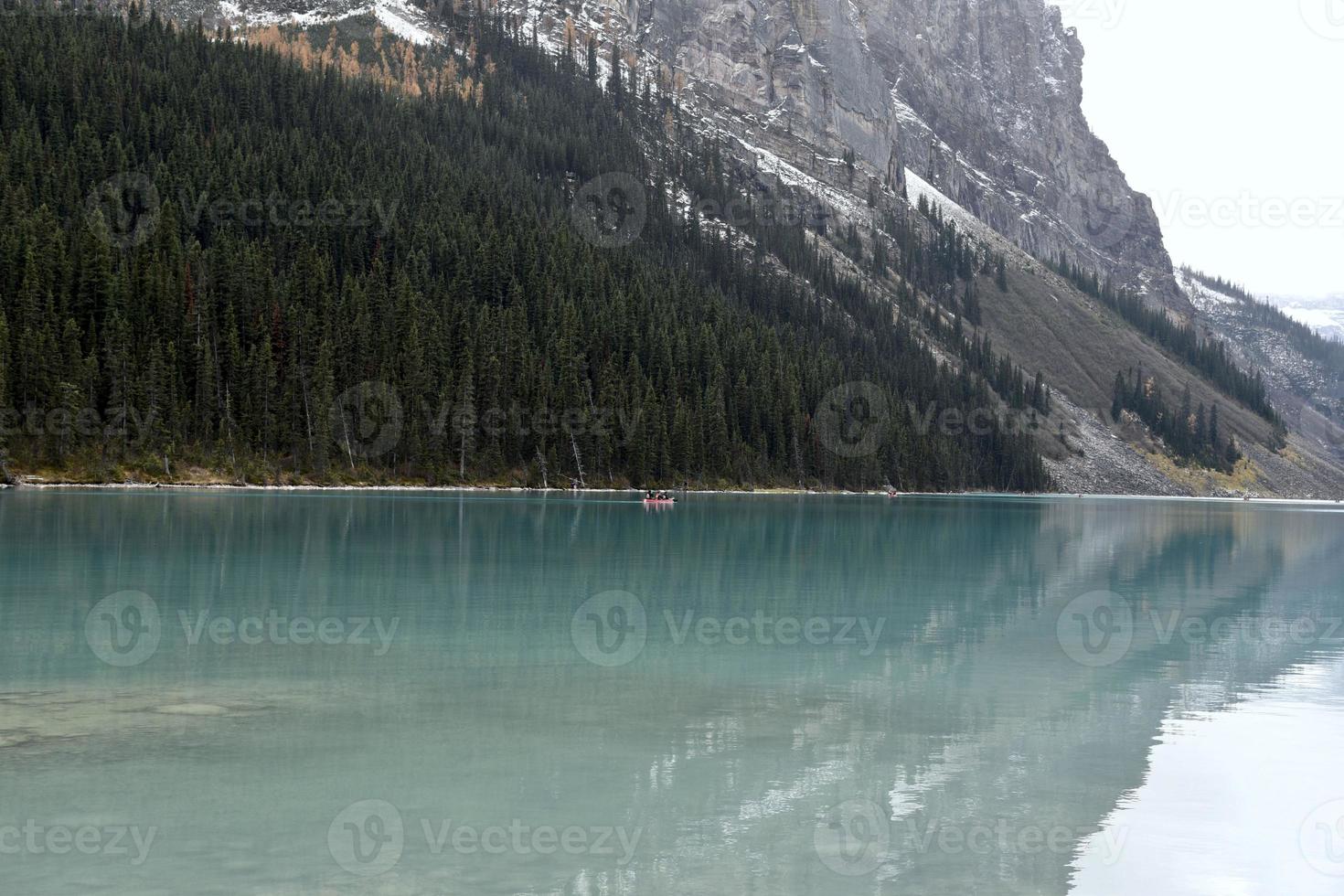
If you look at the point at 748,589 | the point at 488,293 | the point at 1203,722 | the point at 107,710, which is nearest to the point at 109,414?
the point at 488,293

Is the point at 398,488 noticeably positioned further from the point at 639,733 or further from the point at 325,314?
the point at 639,733

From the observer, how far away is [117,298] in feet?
350

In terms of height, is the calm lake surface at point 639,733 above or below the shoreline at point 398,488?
above

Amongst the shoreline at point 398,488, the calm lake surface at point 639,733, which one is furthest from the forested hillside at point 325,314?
the calm lake surface at point 639,733

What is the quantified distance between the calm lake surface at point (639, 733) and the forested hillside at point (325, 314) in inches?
2718

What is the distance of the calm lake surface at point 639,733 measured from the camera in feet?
40.2

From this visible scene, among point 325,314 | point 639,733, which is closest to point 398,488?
point 325,314

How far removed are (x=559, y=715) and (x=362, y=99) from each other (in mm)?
191037

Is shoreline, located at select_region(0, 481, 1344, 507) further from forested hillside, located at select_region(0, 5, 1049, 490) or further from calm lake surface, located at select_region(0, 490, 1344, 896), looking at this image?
calm lake surface, located at select_region(0, 490, 1344, 896)

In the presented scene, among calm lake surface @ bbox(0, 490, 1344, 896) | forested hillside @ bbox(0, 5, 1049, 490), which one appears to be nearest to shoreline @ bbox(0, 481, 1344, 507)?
forested hillside @ bbox(0, 5, 1049, 490)

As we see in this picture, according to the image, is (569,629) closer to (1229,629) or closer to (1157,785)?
(1157,785)

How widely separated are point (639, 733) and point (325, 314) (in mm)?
112091

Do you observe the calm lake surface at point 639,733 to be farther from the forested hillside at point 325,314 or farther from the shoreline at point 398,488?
the forested hillside at point 325,314

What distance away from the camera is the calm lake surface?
1227 centimetres
